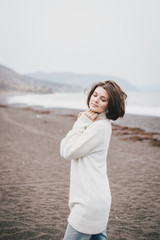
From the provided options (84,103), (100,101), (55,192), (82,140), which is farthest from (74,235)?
(84,103)

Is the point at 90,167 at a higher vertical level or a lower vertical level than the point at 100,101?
lower

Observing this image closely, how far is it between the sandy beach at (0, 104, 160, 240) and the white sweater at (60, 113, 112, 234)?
1.87 metres

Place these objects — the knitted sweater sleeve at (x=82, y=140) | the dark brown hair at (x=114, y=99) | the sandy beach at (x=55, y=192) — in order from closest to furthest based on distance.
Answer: the knitted sweater sleeve at (x=82, y=140), the dark brown hair at (x=114, y=99), the sandy beach at (x=55, y=192)

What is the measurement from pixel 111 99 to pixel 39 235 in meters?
2.67

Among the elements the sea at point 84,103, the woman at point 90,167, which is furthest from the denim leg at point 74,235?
the sea at point 84,103

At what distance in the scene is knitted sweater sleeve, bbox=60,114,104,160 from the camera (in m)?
1.70

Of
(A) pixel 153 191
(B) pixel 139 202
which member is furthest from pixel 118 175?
(B) pixel 139 202

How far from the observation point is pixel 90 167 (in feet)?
5.79

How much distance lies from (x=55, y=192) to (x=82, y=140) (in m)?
3.61

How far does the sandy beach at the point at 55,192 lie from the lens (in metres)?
3.51

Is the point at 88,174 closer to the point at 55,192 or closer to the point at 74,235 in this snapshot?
the point at 74,235

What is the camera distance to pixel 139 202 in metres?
4.62

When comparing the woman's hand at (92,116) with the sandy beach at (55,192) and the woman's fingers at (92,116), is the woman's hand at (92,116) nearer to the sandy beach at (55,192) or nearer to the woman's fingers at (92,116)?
the woman's fingers at (92,116)

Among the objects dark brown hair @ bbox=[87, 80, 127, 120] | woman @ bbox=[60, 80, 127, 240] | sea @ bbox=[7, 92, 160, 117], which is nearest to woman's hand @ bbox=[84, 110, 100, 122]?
woman @ bbox=[60, 80, 127, 240]
